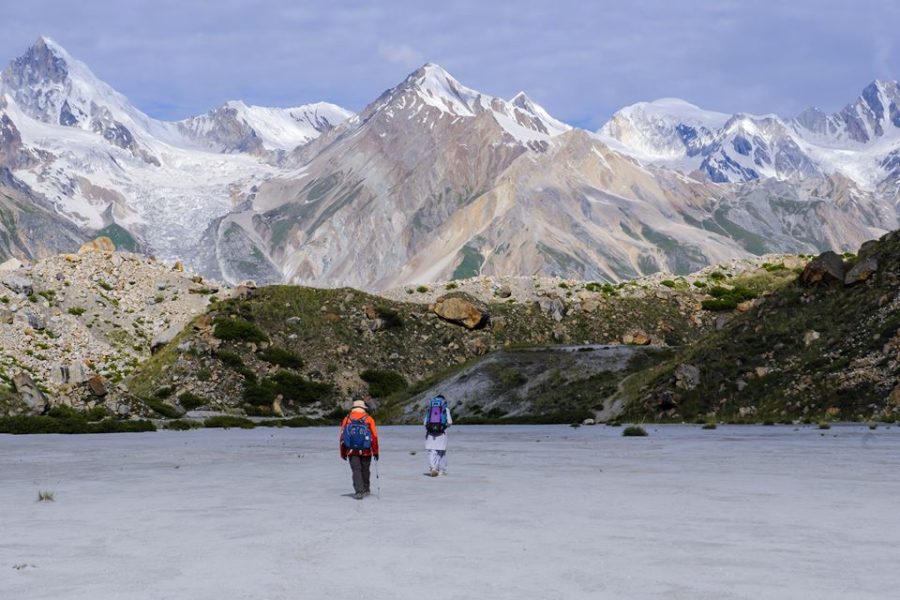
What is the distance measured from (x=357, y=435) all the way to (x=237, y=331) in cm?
7471

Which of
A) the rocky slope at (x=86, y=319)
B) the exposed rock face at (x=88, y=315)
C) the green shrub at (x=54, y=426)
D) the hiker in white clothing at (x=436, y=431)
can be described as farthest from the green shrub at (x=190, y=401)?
the hiker in white clothing at (x=436, y=431)

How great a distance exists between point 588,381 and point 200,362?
35.3 meters

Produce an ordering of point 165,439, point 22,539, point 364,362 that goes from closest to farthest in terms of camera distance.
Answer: point 22,539 → point 165,439 → point 364,362

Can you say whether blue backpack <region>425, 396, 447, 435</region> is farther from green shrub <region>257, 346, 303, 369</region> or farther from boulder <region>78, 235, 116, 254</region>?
boulder <region>78, 235, 116, 254</region>

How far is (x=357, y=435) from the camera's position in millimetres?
23266

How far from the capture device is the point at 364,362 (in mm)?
98750

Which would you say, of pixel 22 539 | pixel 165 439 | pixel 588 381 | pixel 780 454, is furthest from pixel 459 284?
pixel 22 539

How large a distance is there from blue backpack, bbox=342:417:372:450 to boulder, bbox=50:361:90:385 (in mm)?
62404

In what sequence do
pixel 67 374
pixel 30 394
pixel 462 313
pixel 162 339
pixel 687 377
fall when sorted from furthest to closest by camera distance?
1. pixel 462 313
2. pixel 162 339
3. pixel 67 374
4. pixel 30 394
5. pixel 687 377

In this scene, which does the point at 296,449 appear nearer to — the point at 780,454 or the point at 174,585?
the point at 780,454

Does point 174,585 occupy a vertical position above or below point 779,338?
below

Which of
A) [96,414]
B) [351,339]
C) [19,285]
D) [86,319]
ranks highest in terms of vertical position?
[19,285]

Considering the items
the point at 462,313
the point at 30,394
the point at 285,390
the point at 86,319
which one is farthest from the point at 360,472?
the point at 462,313

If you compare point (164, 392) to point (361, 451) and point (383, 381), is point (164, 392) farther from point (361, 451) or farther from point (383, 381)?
point (361, 451)
